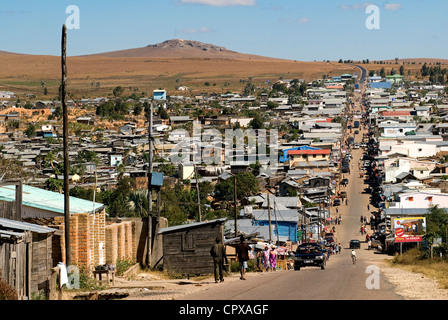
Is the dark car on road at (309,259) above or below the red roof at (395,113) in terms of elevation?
below

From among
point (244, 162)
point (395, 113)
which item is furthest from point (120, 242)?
point (395, 113)

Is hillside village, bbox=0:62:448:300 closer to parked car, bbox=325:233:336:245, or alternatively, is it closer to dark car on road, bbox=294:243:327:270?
parked car, bbox=325:233:336:245

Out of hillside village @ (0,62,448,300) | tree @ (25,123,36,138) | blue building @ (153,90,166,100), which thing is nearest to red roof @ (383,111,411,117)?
hillside village @ (0,62,448,300)

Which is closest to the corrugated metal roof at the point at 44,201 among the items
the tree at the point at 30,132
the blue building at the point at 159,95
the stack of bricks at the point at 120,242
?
the stack of bricks at the point at 120,242

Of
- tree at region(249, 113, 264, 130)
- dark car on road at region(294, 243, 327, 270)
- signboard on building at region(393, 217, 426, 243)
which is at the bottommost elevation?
signboard on building at region(393, 217, 426, 243)

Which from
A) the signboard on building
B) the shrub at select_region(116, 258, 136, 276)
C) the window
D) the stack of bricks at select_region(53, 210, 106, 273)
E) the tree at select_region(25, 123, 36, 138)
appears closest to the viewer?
the stack of bricks at select_region(53, 210, 106, 273)

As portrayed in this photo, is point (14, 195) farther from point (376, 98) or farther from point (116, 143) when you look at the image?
point (376, 98)

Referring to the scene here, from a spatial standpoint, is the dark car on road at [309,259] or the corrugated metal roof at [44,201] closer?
the corrugated metal roof at [44,201]

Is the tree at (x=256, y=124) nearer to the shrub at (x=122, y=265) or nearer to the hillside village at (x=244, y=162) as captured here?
the hillside village at (x=244, y=162)
